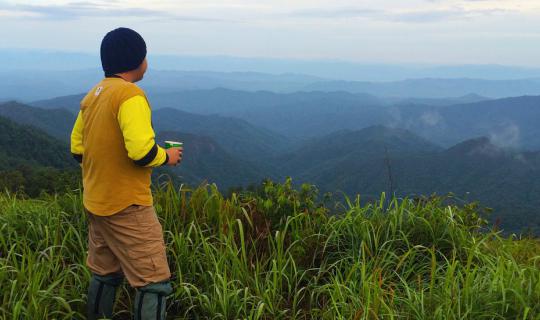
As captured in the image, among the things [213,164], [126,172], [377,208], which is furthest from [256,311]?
[213,164]

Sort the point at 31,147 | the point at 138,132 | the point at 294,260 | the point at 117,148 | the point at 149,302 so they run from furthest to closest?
the point at 31,147 → the point at 294,260 → the point at 149,302 → the point at 117,148 → the point at 138,132

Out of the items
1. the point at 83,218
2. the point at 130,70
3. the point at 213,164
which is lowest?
the point at 213,164

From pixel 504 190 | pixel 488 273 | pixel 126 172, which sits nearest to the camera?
pixel 126 172

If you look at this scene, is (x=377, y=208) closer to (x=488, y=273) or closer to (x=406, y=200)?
(x=406, y=200)

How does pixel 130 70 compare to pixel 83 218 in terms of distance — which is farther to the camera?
pixel 83 218

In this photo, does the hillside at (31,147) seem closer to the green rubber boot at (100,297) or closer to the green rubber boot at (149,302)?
the green rubber boot at (100,297)

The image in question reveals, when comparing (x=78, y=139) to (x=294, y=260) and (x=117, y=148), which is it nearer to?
(x=117, y=148)

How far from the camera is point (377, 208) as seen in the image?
464 cm

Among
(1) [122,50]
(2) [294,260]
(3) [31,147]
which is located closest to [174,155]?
(1) [122,50]

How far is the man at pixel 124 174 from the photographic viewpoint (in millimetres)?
A: 3014

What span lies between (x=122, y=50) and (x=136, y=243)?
1411 millimetres

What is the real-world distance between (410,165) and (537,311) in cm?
20344

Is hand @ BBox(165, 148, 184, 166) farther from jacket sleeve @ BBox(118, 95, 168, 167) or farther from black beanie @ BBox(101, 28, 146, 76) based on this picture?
black beanie @ BBox(101, 28, 146, 76)

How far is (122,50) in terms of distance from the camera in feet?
10.2
